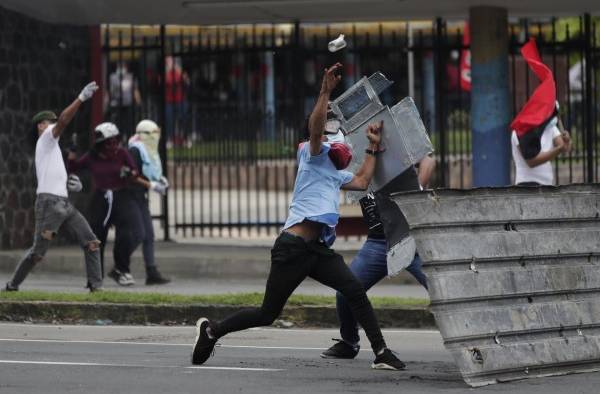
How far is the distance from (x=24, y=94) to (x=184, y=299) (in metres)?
5.24

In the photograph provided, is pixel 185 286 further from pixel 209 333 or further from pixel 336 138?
pixel 336 138

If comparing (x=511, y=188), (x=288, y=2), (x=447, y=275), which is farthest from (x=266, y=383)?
(x=288, y=2)

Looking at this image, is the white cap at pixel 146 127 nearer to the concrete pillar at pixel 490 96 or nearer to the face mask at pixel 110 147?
the face mask at pixel 110 147

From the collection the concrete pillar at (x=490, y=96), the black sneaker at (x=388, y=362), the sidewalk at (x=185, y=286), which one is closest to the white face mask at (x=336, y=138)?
the black sneaker at (x=388, y=362)

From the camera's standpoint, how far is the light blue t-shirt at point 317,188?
9.21 m

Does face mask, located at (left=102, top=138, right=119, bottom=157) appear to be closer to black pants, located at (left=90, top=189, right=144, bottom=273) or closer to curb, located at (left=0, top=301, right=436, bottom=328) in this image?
black pants, located at (left=90, top=189, right=144, bottom=273)

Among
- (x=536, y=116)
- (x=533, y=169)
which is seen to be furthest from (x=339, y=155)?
(x=533, y=169)

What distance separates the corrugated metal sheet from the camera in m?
8.54

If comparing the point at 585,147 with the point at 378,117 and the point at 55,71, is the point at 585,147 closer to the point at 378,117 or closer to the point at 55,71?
the point at 55,71

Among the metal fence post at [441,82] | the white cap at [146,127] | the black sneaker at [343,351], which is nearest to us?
the black sneaker at [343,351]

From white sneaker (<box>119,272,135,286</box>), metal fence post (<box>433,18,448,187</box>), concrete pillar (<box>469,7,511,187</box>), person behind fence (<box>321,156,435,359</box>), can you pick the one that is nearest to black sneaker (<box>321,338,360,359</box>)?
person behind fence (<box>321,156,435,359</box>)

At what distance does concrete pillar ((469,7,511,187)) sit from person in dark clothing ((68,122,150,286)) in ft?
12.6

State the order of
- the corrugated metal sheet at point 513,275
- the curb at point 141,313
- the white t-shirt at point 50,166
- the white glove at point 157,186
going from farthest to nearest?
the white glove at point 157,186
the white t-shirt at point 50,166
the curb at point 141,313
the corrugated metal sheet at point 513,275

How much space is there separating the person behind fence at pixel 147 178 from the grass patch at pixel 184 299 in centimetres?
231
